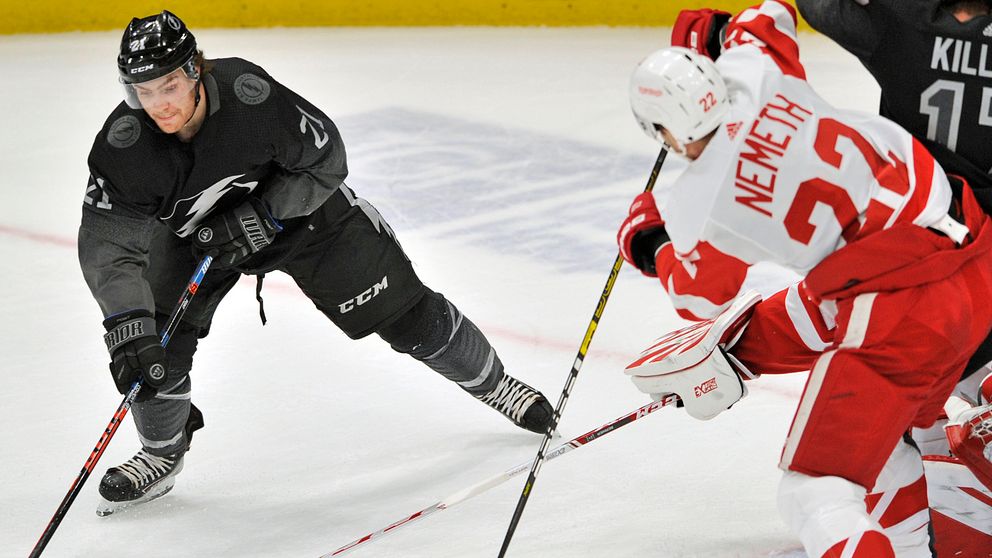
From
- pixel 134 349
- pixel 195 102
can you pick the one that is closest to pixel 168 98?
pixel 195 102

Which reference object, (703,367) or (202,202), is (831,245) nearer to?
(703,367)

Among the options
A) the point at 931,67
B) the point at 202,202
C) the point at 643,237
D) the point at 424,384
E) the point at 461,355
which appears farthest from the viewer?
the point at 424,384

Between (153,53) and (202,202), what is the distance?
1.08ft

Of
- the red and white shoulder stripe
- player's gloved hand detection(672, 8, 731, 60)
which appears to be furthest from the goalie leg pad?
player's gloved hand detection(672, 8, 731, 60)

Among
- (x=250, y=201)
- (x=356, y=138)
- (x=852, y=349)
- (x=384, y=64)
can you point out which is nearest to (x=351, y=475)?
(x=250, y=201)

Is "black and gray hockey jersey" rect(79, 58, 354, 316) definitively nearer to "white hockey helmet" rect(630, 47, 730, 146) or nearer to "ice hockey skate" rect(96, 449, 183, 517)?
"ice hockey skate" rect(96, 449, 183, 517)

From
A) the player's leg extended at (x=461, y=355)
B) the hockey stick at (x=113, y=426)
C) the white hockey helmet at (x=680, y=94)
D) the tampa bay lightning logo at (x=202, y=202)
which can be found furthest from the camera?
the player's leg extended at (x=461, y=355)

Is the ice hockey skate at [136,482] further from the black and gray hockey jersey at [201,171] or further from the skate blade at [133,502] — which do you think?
the black and gray hockey jersey at [201,171]

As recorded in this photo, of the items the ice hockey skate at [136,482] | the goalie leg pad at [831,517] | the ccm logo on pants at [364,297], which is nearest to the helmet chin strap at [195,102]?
the ccm logo on pants at [364,297]

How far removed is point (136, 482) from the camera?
271 cm

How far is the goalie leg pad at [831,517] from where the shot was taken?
186 cm

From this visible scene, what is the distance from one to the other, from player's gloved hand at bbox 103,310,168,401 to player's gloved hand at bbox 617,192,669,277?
91 cm

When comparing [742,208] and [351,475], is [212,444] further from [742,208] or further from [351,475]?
[742,208]

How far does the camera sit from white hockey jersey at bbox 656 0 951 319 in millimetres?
1899
